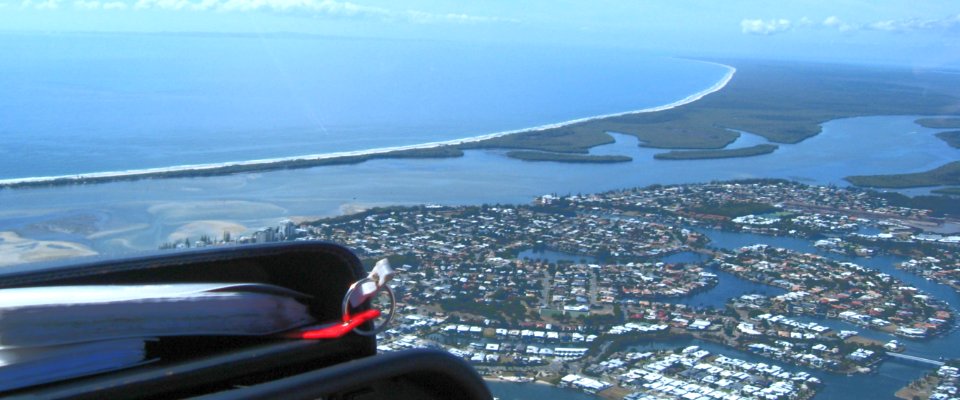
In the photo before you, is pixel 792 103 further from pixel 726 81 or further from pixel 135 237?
pixel 135 237

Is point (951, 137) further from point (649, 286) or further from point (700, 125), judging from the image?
point (649, 286)

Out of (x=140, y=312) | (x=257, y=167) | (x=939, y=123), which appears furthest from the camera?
(x=939, y=123)

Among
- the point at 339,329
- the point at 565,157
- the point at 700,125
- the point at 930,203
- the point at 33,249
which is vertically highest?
the point at 339,329

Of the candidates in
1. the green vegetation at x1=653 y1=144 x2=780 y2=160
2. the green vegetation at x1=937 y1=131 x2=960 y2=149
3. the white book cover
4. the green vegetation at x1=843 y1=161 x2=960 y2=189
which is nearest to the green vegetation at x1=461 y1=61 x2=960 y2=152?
the green vegetation at x1=653 y1=144 x2=780 y2=160

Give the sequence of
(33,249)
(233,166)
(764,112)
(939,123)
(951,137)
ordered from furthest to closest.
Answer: (764,112), (939,123), (951,137), (233,166), (33,249)

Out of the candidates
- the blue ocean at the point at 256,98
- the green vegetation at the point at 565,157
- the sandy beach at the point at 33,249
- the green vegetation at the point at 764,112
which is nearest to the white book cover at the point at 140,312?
the sandy beach at the point at 33,249

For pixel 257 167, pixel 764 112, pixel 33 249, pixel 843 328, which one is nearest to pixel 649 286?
pixel 843 328
